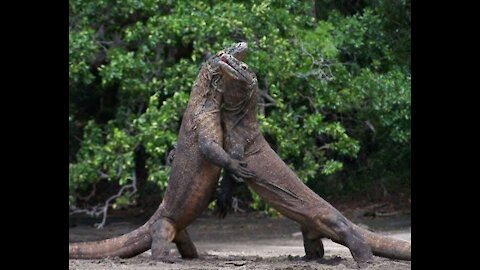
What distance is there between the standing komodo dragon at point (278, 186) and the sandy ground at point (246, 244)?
173 mm

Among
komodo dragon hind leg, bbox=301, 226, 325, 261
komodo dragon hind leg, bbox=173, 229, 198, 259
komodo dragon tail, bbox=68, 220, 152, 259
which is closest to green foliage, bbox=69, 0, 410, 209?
komodo dragon hind leg, bbox=173, 229, 198, 259

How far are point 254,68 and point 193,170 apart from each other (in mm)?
4812

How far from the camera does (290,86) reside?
585 inches

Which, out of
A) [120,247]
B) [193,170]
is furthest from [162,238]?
[193,170]

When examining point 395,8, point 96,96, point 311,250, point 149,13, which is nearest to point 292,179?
point 311,250

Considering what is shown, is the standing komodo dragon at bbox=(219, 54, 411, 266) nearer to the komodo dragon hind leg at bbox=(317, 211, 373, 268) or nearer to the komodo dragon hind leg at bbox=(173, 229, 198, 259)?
the komodo dragon hind leg at bbox=(317, 211, 373, 268)

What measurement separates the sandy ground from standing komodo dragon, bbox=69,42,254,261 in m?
0.21

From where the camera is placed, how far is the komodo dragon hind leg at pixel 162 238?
964 centimetres

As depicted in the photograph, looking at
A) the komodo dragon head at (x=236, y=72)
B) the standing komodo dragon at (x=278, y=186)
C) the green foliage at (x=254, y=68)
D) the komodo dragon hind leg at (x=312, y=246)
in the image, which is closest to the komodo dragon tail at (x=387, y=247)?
the standing komodo dragon at (x=278, y=186)

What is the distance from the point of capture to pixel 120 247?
10016 mm

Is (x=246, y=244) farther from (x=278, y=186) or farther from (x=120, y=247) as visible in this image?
(x=278, y=186)

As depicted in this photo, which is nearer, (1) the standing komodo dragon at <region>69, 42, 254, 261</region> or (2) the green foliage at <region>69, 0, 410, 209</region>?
(1) the standing komodo dragon at <region>69, 42, 254, 261</region>

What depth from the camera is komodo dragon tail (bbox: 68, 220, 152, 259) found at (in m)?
9.94
